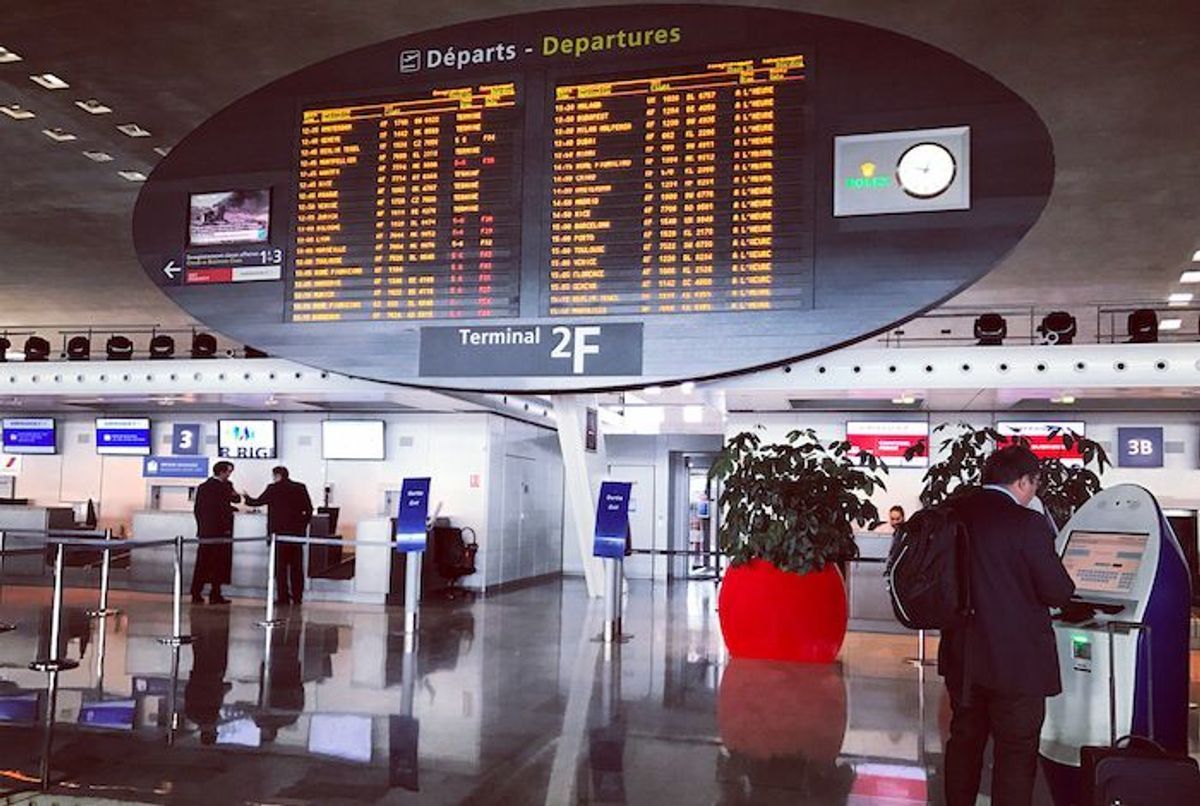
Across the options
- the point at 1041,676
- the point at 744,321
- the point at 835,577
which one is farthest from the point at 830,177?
the point at 835,577

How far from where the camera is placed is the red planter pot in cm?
780

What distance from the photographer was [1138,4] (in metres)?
6.28

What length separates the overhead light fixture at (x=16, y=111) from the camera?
8.31m

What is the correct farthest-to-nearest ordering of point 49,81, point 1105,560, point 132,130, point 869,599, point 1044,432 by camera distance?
point 1044,432 → point 869,599 → point 132,130 → point 49,81 → point 1105,560

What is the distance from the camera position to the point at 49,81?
25.6ft

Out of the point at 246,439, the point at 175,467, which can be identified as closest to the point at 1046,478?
the point at 246,439

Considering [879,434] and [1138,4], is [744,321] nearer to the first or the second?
[1138,4]

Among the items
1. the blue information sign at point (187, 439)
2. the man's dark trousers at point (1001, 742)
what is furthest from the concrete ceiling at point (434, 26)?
the blue information sign at point (187, 439)

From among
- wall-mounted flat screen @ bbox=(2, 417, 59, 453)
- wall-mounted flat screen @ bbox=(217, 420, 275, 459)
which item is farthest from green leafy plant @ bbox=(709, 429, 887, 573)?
wall-mounted flat screen @ bbox=(2, 417, 59, 453)

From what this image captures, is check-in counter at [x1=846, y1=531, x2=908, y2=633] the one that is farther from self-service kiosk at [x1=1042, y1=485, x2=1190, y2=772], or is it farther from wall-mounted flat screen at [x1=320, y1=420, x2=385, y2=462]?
wall-mounted flat screen at [x1=320, y1=420, x2=385, y2=462]

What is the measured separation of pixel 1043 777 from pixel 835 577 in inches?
127

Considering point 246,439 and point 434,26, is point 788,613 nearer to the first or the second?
point 434,26

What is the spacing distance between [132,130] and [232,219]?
4.44 m

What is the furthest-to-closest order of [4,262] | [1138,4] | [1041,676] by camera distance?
[4,262], [1138,4], [1041,676]
